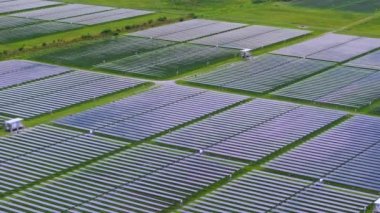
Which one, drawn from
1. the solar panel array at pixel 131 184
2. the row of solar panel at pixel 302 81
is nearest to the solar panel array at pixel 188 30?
the row of solar panel at pixel 302 81

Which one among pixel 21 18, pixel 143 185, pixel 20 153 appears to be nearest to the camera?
pixel 143 185

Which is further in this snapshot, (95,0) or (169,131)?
(95,0)

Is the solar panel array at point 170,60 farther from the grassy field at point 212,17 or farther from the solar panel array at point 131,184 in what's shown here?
the solar panel array at point 131,184

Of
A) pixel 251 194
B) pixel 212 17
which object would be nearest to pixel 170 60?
pixel 212 17

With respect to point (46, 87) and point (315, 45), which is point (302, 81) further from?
point (46, 87)

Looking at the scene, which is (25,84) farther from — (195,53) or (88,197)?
(88,197)

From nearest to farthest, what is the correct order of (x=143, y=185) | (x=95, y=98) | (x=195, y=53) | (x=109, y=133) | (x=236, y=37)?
(x=143, y=185) < (x=109, y=133) < (x=95, y=98) < (x=195, y=53) < (x=236, y=37)

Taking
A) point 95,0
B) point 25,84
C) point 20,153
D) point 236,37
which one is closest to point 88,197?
point 20,153

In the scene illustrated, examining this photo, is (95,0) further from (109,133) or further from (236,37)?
(109,133)

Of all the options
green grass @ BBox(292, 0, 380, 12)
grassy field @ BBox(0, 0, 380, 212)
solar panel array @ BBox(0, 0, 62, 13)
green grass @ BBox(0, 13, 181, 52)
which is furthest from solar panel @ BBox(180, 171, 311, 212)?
solar panel array @ BBox(0, 0, 62, 13)
